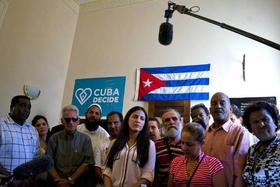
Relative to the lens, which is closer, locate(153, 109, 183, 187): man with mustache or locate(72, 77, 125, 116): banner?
locate(153, 109, 183, 187): man with mustache

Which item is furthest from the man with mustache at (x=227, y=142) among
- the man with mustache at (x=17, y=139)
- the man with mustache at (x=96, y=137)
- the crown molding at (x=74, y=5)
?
the crown molding at (x=74, y=5)

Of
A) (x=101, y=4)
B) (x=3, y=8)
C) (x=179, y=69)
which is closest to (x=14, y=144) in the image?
(x=3, y=8)

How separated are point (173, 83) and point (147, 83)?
0.47 meters

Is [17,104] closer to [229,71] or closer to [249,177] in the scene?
[249,177]

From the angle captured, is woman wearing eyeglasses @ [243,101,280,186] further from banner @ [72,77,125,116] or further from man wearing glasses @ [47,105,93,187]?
banner @ [72,77,125,116]

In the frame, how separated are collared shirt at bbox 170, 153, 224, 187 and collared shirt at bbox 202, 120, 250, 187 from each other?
12cm

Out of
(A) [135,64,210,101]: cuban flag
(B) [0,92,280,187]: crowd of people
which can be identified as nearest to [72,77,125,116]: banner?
(A) [135,64,210,101]: cuban flag

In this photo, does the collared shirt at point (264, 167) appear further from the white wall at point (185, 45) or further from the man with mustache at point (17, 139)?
the white wall at point (185, 45)

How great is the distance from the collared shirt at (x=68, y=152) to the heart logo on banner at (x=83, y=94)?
270 cm

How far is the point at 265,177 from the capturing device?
1.52 m

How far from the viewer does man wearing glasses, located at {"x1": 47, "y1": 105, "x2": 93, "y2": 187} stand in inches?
96.0

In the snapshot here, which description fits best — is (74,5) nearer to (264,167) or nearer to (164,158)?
(164,158)

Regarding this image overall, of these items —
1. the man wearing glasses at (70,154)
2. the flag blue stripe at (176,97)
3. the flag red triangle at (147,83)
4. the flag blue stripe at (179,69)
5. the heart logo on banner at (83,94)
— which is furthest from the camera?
the heart logo on banner at (83,94)

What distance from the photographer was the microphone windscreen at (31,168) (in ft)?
4.87
